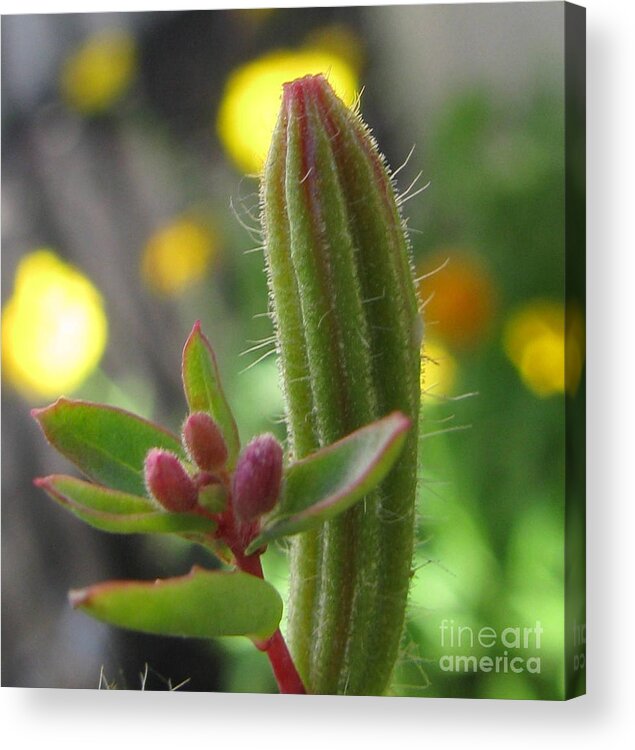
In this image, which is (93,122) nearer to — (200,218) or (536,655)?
A: (200,218)

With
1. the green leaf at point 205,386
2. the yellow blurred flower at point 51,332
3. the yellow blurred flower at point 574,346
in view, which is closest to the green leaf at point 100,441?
the green leaf at point 205,386

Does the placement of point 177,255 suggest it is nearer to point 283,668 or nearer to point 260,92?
point 260,92

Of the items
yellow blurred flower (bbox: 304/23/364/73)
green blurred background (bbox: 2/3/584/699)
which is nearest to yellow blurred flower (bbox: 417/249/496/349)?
green blurred background (bbox: 2/3/584/699)

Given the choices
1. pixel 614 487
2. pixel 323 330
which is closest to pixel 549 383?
pixel 614 487

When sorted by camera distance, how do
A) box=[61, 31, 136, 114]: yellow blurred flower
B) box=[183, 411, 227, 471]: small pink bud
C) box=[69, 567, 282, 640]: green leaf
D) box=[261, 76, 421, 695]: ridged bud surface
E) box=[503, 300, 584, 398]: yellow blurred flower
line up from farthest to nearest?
box=[61, 31, 136, 114]: yellow blurred flower, box=[503, 300, 584, 398]: yellow blurred flower, box=[261, 76, 421, 695]: ridged bud surface, box=[183, 411, 227, 471]: small pink bud, box=[69, 567, 282, 640]: green leaf

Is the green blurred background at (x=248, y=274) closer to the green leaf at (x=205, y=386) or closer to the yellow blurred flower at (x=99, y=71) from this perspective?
the yellow blurred flower at (x=99, y=71)

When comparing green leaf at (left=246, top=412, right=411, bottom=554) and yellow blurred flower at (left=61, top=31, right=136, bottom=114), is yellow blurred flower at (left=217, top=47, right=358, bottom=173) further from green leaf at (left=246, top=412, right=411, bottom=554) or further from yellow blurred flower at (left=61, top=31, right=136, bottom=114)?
green leaf at (left=246, top=412, right=411, bottom=554)
